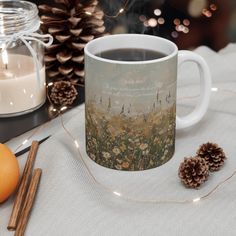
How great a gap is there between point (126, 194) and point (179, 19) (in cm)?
54

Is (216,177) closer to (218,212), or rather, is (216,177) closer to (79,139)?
(218,212)

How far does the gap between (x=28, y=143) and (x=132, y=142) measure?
162 millimetres

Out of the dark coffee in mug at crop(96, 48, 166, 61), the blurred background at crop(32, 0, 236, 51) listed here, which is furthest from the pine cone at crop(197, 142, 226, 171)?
the blurred background at crop(32, 0, 236, 51)

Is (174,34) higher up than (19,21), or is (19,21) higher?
(19,21)

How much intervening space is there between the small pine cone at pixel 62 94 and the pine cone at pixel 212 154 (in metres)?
0.23

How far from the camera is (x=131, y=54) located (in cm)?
66

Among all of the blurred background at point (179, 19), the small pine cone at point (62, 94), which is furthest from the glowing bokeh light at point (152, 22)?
the small pine cone at point (62, 94)

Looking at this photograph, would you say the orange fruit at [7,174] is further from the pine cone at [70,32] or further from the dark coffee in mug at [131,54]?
the pine cone at [70,32]

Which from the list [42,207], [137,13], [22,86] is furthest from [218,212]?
[137,13]

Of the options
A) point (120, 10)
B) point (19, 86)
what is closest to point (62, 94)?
point (19, 86)

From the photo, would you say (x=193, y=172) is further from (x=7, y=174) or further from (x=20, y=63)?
(x=20, y=63)

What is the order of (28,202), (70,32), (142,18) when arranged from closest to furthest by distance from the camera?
1. (28,202)
2. (70,32)
3. (142,18)

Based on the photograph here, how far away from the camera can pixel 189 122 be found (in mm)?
698

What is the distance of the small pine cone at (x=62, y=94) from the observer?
796 millimetres
